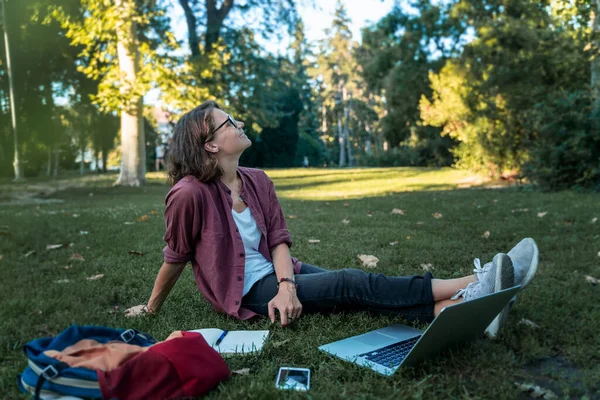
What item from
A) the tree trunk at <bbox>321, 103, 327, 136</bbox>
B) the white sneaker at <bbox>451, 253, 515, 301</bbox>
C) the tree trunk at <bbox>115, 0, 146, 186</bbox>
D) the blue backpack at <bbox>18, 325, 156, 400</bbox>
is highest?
the tree trunk at <bbox>321, 103, 327, 136</bbox>

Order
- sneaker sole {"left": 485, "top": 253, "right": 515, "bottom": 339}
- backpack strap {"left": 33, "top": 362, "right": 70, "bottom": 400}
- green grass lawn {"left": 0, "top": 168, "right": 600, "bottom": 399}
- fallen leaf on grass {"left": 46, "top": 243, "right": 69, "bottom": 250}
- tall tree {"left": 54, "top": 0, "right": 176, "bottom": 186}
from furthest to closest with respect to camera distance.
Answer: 1. tall tree {"left": 54, "top": 0, "right": 176, "bottom": 186}
2. fallen leaf on grass {"left": 46, "top": 243, "right": 69, "bottom": 250}
3. sneaker sole {"left": 485, "top": 253, "right": 515, "bottom": 339}
4. green grass lawn {"left": 0, "top": 168, "right": 600, "bottom": 399}
5. backpack strap {"left": 33, "top": 362, "right": 70, "bottom": 400}

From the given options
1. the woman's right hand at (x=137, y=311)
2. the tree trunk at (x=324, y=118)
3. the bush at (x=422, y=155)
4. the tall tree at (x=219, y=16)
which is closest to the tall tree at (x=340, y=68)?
the tree trunk at (x=324, y=118)

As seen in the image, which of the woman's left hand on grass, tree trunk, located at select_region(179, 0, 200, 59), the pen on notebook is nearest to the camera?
the pen on notebook

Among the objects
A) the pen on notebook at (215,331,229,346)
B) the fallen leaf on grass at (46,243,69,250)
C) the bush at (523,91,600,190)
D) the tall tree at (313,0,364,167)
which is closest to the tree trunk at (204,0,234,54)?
the bush at (523,91,600,190)

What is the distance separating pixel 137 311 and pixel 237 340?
99cm

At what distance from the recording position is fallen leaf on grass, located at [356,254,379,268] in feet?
14.7

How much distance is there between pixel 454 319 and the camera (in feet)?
7.05

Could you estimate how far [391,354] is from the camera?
2.46 meters

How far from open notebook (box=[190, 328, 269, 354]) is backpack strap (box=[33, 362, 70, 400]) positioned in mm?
775

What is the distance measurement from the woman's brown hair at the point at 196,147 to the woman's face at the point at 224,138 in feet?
0.08

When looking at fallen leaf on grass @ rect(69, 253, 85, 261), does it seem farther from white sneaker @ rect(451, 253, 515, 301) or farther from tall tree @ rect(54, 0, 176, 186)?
tall tree @ rect(54, 0, 176, 186)

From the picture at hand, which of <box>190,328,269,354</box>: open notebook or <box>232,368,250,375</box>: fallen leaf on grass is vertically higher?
<box>190,328,269,354</box>: open notebook

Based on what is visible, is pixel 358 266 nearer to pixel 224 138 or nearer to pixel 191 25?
pixel 224 138

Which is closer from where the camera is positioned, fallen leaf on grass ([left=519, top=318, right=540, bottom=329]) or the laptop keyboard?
the laptop keyboard
